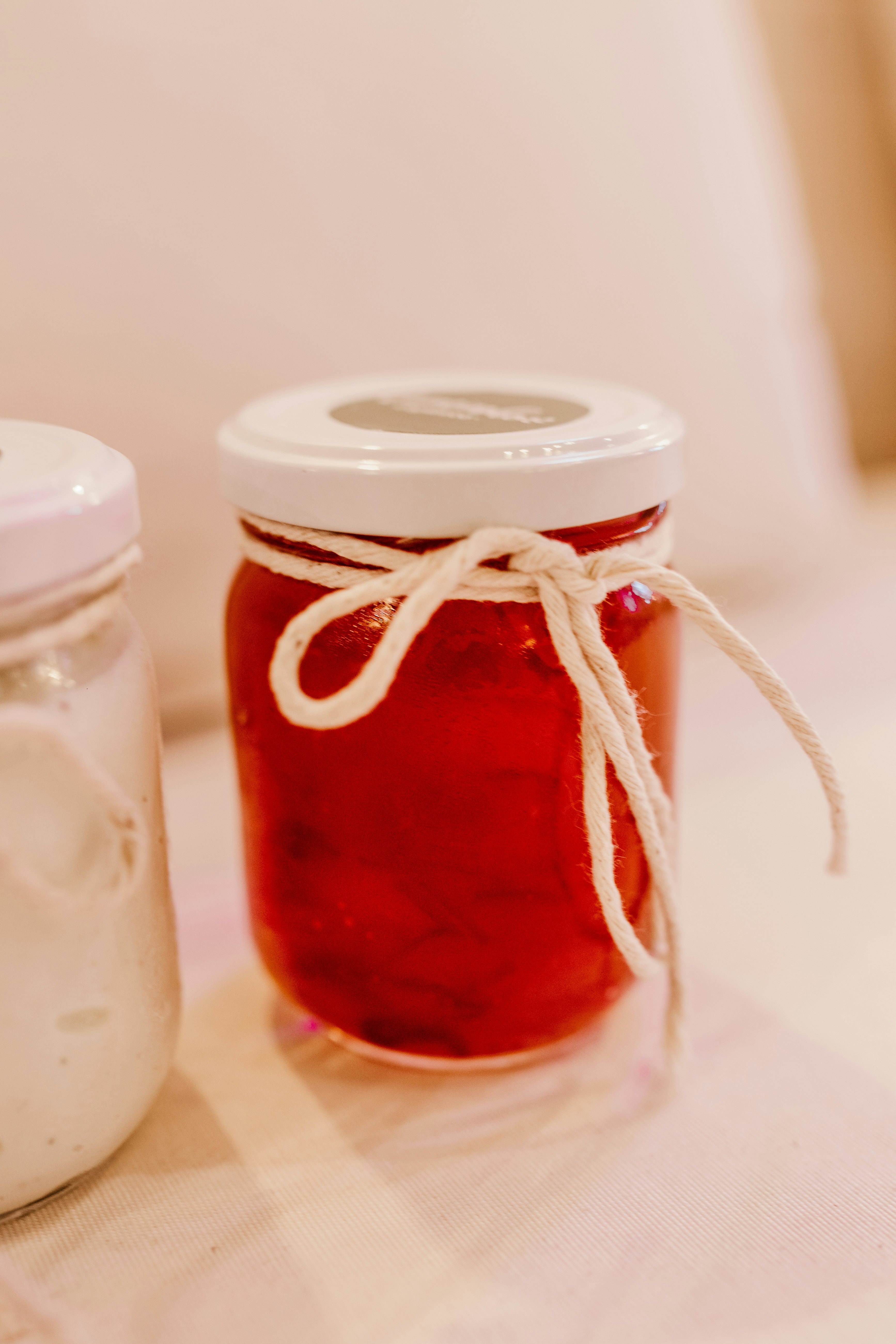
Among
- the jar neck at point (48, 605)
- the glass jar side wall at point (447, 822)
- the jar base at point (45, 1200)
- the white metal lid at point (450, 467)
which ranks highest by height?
the white metal lid at point (450, 467)

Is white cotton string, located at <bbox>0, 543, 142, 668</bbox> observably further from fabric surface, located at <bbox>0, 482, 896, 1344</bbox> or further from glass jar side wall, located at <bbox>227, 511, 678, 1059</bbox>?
fabric surface, located at <bbox>0, 482, 896, 1344</bbox>

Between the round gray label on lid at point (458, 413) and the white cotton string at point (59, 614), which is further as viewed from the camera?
the round gray label on lid at point (458, 413)

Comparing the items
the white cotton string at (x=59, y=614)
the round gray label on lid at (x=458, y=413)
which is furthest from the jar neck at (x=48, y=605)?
the round gray label on lid at (x=458, y=413)

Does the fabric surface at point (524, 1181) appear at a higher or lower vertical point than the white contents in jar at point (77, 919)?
lower

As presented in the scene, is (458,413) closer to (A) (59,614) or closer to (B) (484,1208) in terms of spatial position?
(A) (59,614)

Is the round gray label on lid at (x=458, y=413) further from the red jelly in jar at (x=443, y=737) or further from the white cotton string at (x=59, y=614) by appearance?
the white cotton string at (x=59, y=614)

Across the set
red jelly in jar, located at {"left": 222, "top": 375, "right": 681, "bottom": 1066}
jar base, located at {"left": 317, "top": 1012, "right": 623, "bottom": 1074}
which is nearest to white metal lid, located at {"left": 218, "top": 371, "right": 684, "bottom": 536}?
red jelly in jar, located at {"left": 222, "top": 375, "right": 681, "bottom": 1066}
